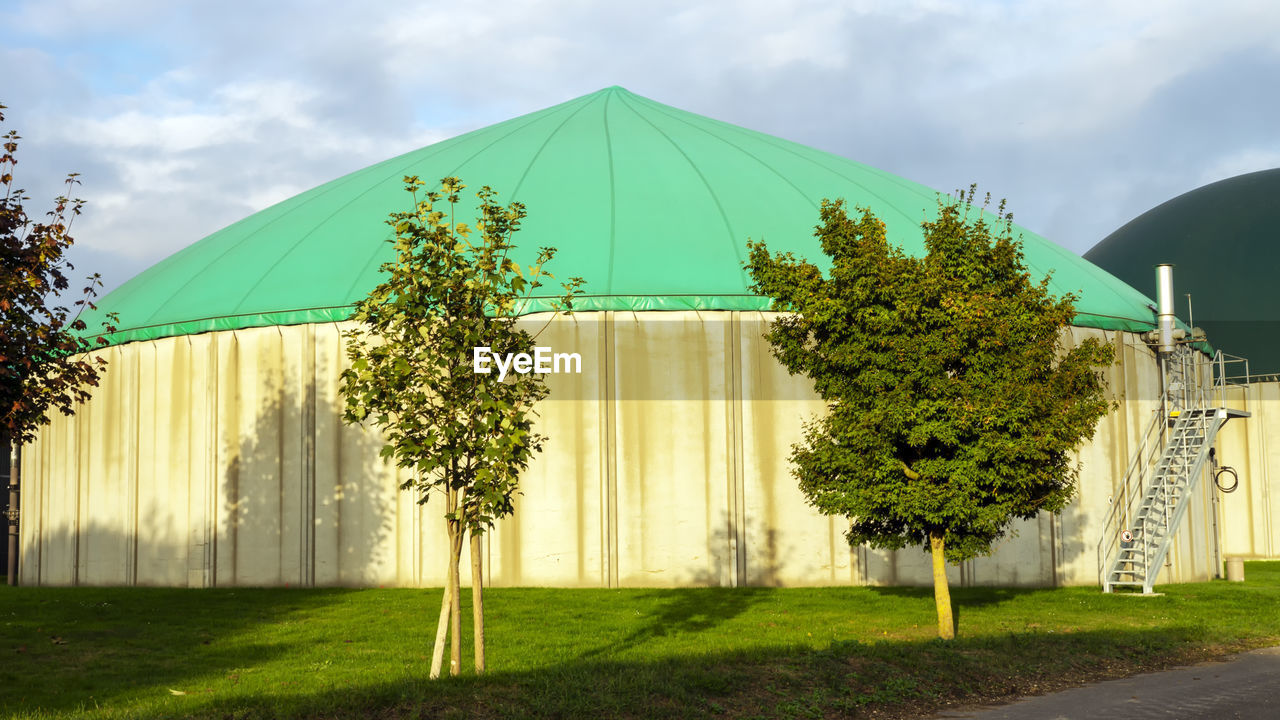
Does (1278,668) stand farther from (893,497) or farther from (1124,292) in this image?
(1124,292)

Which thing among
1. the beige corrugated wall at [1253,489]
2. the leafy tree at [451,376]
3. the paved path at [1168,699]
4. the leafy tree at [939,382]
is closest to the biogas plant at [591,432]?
the leafy tree at [939,382]

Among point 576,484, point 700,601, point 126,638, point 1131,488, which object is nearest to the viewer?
point 126,638

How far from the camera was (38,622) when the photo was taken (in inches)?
733

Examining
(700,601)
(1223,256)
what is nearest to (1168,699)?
(700,601)

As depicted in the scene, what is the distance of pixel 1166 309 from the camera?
85.6 ft

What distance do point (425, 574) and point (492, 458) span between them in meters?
13.0

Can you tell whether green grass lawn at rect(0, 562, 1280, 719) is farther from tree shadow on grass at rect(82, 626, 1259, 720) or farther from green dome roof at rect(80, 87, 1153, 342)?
green dome roof at rect(80, 87, 1153, 342)

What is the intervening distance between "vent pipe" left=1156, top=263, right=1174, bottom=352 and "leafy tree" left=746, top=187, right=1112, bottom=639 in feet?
37.6

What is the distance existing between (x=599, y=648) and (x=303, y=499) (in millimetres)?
10671

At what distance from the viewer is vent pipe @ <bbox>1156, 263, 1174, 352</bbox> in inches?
1023

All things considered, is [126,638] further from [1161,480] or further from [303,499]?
[1161,480]

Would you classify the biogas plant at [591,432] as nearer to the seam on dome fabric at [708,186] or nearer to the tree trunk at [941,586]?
the seam on dome fabric at [708,186]

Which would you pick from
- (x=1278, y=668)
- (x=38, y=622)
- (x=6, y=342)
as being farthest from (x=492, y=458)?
(x=38, y=622)

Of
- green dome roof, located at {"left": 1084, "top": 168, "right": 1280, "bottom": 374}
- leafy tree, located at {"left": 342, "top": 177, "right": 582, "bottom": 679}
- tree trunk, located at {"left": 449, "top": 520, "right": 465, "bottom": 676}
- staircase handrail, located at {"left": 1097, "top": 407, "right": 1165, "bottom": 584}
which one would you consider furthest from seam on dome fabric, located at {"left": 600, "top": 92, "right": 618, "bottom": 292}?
green dome roof, located at {"left": 1084, "top": 168, "right": 1280, "bottom": 374}
